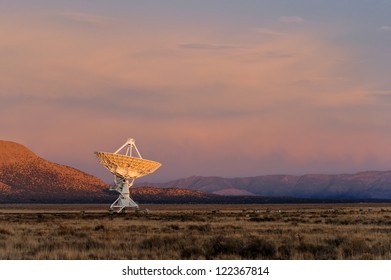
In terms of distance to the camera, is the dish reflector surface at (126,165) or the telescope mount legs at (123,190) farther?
the telescope mount legs at (123,190)

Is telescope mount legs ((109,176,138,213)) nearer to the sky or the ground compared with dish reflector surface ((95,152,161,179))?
nearer to the ground

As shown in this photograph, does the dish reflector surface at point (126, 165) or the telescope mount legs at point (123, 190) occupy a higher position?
the dish reflector surface at point (126, 165)

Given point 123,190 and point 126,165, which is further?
point 123,190

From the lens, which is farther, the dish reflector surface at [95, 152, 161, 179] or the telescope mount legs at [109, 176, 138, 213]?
the telescope mount legs at [109, 176, 138, 213]

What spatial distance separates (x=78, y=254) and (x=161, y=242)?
519cm

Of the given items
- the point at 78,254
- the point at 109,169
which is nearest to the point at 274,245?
the point at 78,254

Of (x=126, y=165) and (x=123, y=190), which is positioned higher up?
(x=126, y=165)

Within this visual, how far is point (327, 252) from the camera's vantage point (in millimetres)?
26812

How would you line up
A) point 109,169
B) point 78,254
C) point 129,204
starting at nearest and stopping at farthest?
point 78,254 → point 109,169 → point 129,204

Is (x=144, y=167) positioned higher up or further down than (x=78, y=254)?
higher up

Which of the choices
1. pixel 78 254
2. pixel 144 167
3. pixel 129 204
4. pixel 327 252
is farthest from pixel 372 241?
pixel 129 204
